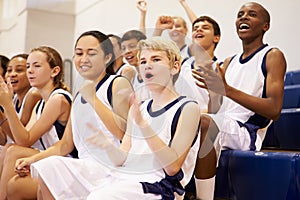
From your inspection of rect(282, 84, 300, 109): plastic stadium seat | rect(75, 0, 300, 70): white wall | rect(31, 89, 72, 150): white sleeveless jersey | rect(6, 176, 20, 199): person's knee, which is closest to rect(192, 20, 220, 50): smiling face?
rect(282, 84, 300, 109): plastic stadium seat

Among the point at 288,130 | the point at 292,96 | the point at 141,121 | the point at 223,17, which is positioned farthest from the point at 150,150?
the point at 223,17

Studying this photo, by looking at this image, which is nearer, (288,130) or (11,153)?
(11,153)

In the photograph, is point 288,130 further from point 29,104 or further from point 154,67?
point 29,104

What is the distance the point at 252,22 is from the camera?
1.82 metres

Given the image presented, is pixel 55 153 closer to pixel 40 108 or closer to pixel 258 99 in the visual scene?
pixel 40 108

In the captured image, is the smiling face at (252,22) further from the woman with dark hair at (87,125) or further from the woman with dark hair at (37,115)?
the woman with dark hair at (37,115)

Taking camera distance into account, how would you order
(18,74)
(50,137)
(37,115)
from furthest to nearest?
1. (18,74)
2. (37,115)
3. (50,137)

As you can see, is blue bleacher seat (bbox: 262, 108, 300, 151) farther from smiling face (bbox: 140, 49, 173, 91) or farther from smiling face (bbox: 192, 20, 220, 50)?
smiling face (bbox: 140, 49, 173, 91)

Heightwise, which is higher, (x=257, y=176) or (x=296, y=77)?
(x=296, y=77)

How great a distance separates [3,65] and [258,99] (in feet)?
5.56

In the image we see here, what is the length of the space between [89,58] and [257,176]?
0.74m

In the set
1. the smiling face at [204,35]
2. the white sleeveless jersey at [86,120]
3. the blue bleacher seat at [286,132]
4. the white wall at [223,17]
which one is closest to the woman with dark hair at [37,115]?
the white sleeveless jersey at [86,120]

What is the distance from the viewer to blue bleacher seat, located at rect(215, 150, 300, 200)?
132 centimetres

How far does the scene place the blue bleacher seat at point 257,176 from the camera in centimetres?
132
